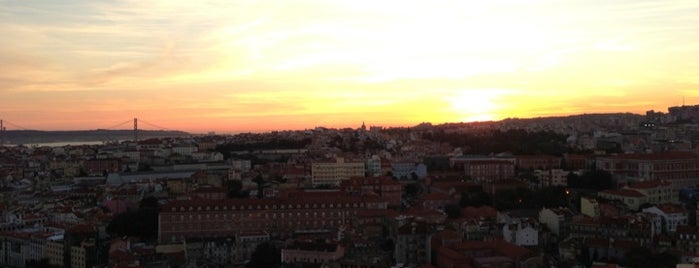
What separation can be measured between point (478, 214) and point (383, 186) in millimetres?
4802

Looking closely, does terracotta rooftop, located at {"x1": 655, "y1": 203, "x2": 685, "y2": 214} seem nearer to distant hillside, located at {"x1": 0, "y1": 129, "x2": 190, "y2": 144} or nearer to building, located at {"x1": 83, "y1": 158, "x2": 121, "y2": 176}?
building, located at {"x1": 83, "y1": 158, "x2": 121, "y2": 176}

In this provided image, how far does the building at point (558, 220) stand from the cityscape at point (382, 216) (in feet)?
0.13

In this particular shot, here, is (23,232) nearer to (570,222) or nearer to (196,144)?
(570,222)

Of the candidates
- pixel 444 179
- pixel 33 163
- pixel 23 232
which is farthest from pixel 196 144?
pixel 23 232

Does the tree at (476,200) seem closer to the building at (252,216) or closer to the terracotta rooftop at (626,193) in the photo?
the building at (252,216)

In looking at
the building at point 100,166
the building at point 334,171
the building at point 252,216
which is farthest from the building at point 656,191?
the building at point 100,166

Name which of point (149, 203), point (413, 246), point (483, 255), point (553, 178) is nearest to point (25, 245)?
point (149, 203)

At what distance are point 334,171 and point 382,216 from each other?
1025 centimetres

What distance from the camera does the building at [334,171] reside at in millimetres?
25250

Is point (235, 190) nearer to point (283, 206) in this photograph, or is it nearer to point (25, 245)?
point (283, 206)

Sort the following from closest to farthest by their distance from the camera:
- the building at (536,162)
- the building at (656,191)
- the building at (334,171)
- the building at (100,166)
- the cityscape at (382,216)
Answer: the cityscape at (382,216), the building at (656,191), the building at (536,162), the building at (334,171), the building at (100,166)

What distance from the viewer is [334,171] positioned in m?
25.5

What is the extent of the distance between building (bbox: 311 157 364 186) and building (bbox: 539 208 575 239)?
1079 centimetres

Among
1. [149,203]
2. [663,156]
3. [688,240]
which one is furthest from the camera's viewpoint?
[663,156]
